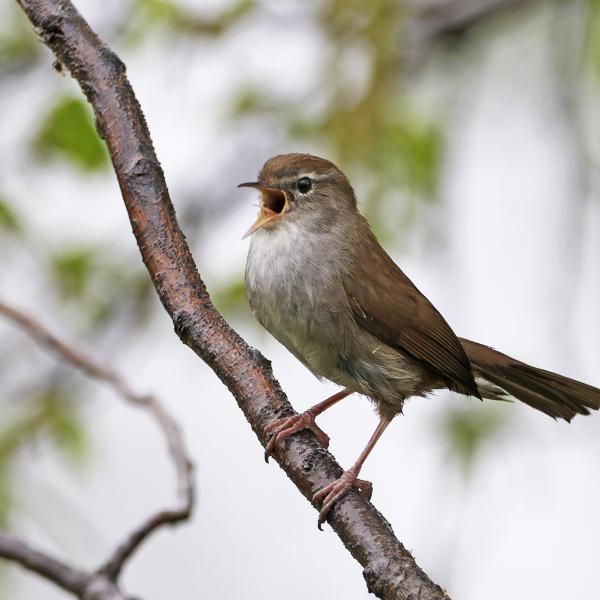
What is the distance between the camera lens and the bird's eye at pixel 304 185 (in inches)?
159

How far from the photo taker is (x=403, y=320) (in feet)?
12.6

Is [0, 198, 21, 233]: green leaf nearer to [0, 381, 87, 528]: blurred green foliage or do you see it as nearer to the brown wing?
[0, 381, 87, 528]: blurred green foliage

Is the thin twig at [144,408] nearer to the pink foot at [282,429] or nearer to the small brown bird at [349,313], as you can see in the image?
the pink foot at [282,429]

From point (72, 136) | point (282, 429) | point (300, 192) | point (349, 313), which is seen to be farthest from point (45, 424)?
point (282, 429)

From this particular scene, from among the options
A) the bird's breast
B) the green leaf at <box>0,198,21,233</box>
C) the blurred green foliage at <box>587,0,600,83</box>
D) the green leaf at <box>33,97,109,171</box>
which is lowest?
the bird's breast

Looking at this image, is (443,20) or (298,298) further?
(443,20)

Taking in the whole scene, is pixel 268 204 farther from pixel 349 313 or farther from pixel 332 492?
pixel 332 492

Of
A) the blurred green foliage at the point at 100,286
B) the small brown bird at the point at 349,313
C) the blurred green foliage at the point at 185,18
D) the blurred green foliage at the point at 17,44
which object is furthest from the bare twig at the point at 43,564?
the blurred green foliage at the point at 185,18

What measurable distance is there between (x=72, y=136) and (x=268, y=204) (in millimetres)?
1049

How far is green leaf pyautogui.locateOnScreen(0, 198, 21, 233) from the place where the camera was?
157 inches

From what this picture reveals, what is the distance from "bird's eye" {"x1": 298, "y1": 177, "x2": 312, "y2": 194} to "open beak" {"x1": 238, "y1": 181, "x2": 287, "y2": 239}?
0.07 meters

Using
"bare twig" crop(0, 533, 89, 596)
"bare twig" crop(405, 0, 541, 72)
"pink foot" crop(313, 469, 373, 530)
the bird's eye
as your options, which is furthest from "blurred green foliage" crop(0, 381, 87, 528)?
"pink foot" crop(313, 469, 373, 530)

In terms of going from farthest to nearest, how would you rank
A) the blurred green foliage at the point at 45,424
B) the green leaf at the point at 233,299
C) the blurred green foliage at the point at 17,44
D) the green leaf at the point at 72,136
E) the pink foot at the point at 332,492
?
the green leaf at the point at 233,299
the blurred green foliage at the point at 17,44
the blurred green foliage at the point at 45,424
the green leaf at the point at 72,136
the pink foot at the point at 332,492

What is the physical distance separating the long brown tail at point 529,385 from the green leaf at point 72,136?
5.76ft
